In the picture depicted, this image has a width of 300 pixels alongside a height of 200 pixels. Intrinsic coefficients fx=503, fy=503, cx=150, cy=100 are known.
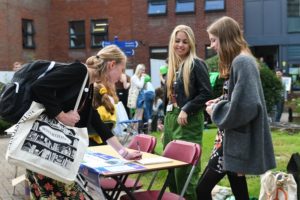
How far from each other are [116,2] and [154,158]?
80.8 ft

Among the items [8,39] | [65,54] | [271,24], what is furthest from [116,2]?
[271,24]

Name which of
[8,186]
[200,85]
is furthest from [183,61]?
[8,186]

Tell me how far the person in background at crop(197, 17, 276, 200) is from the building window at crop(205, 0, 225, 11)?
21797 mm

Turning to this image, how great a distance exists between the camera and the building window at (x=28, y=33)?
2825 centimetres

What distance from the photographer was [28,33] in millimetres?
28609

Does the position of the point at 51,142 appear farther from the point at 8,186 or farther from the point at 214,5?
the point at 214,5

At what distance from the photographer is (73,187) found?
3.57 meters

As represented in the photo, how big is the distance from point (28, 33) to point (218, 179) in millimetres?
25760

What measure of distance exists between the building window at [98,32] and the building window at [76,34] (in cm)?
74

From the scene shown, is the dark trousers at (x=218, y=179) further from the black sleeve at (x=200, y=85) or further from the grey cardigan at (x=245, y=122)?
the black sleeve at (x=200, y=85)

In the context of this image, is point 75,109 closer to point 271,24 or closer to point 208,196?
point 208,196

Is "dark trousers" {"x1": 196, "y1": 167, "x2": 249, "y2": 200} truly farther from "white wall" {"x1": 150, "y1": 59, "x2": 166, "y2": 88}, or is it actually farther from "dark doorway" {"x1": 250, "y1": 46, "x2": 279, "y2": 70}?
"dark doorway" {"x1": 250, "y1": 46, "x2": 279, "y2": 70}

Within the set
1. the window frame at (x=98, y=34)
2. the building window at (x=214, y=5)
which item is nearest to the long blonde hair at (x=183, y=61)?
the building window at (x=214, y=5)

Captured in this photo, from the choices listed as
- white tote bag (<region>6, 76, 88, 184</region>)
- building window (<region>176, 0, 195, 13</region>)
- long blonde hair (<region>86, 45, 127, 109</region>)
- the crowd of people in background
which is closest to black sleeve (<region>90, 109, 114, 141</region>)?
the crowd of people in background
